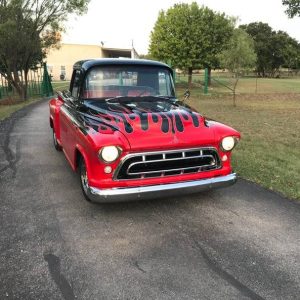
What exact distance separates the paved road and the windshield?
1.49m

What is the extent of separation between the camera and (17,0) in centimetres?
1739

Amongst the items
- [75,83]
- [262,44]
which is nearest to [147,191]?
[75,83]

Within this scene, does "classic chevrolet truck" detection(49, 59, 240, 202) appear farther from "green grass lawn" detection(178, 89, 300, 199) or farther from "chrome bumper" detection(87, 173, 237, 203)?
"green grass lawn" detection(178, 89, 300, 199)

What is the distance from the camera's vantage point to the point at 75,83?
574 cm

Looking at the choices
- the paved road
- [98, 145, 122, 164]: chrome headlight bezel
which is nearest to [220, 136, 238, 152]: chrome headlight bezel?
the paved road

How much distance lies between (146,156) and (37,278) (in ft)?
5.35

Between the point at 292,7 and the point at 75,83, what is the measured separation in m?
15.2

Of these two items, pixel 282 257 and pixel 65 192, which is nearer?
A: pixel 282 257

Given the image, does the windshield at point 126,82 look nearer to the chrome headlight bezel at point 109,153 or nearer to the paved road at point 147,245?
the paved road at point 147,245

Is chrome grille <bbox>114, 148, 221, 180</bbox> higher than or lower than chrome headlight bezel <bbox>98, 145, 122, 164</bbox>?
lower

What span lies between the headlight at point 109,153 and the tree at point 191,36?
24.7m

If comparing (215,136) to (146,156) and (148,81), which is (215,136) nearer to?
(146,156)

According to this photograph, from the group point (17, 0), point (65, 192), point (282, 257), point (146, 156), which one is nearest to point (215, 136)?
point (146, 156)

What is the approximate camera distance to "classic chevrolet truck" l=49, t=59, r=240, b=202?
3.88m
